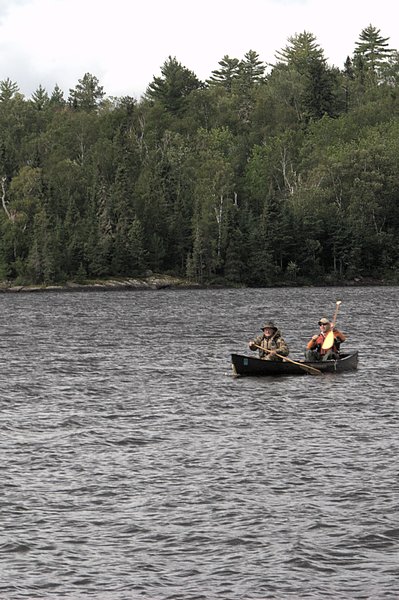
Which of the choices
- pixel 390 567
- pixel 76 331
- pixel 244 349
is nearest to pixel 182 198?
pixel 76 331

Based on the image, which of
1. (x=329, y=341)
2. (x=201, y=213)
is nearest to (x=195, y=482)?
(x=329, y=341)

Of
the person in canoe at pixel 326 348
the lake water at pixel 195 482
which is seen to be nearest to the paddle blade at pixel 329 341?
the person in canoe at pixel 326 348

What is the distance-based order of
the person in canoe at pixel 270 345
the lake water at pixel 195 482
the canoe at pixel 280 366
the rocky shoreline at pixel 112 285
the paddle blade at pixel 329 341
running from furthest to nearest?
1. the rocky shoreline at pixel 112 285
2. the paddle blade at pixel 329 341
3. the person in canoe at pixel 270 345
4. the canoe at pixel 280 366
5. the lake water at pixel 195 482

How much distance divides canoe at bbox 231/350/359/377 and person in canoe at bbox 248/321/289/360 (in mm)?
441

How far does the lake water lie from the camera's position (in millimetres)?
17672

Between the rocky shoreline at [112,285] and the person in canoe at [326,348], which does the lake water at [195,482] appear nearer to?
the person in canoe at [326,348]

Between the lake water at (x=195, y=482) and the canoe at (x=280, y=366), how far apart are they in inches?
20.3

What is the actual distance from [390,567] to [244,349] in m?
38.8

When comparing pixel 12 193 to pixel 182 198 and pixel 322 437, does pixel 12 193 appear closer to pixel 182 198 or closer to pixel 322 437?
pixel 182 198

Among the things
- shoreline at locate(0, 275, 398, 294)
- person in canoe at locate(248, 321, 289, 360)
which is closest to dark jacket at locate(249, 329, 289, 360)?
person in canoe at locate(248, 321, 289, 360)

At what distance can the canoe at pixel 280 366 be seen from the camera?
41.6 m

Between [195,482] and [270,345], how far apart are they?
1970 centimetres

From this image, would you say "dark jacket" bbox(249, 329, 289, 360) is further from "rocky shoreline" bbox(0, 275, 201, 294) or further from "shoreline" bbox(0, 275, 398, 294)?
"rocky shoreline" bbox(0, 275, 201, 294)

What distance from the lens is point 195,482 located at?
23.4 metres
